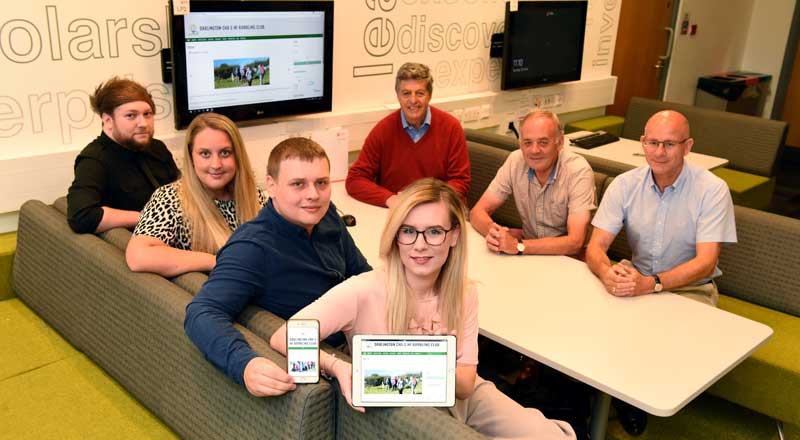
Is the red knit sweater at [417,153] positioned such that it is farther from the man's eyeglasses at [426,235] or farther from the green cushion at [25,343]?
the man's eyeglasses at [426,235]

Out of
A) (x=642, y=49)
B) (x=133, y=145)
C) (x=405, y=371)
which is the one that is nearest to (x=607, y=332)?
(x=405, y=371)

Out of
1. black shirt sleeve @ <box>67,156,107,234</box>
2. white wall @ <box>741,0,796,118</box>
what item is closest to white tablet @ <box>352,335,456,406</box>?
black shirt sleeve @ <box>67,156,107,234</box>

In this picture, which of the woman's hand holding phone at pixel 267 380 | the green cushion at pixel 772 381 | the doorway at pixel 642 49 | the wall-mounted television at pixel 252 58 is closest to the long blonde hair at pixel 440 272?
the woman's hand holding phone at pixel 267 380

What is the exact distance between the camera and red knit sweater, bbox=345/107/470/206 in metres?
3.69

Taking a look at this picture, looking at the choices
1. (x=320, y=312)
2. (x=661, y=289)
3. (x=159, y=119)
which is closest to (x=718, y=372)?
(x=661, y=289)

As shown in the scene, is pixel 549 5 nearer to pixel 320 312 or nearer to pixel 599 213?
pixel 599 213

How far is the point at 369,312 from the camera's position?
6.25ft

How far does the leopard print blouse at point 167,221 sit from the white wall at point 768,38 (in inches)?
272

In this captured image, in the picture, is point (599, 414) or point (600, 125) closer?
point (599, 414)

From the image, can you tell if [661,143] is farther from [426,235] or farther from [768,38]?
[768,38]

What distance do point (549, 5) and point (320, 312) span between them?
3582mm

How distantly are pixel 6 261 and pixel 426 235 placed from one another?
1.96 meters

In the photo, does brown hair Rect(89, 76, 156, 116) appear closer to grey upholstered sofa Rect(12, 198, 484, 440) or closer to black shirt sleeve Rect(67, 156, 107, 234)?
black shirt sleeve Rect(67, 156, 107, 234)

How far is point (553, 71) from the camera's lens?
507 centimetres
